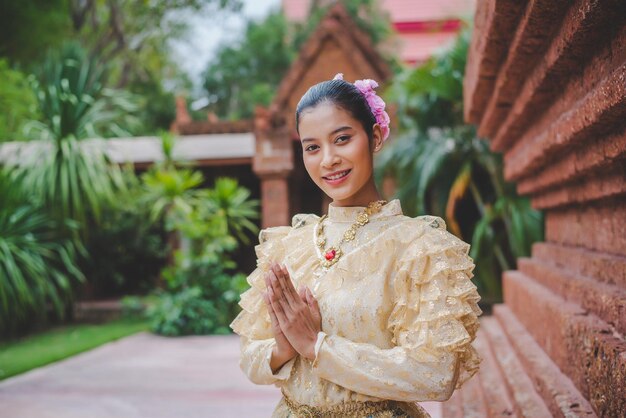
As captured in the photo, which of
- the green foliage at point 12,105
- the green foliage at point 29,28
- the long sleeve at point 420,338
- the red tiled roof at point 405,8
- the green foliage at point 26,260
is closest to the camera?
the long sleeve at point 420,338

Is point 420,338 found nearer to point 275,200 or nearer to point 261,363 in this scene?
point 261,363

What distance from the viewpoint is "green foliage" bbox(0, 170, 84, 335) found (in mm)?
6828

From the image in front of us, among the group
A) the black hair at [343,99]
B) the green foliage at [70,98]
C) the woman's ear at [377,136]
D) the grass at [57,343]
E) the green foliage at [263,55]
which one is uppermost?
the green foliage at [263,55]

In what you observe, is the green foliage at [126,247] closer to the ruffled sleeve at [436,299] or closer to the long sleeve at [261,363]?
the long sleeve at [261,363]

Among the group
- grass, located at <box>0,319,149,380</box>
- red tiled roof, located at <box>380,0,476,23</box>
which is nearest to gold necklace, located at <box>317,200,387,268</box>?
grass, located at <box>0,319,149,380</box>

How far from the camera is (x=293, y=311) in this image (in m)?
1.46

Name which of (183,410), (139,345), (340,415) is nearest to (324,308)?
(340,415)

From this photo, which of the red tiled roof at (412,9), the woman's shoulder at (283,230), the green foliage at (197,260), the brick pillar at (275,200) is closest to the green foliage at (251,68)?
the red tiled roof at (412,9)

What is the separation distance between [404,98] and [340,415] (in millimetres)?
6729

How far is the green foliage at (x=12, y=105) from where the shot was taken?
8.62 metres

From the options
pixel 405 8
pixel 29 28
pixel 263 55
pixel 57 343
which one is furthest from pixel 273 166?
pixel 405 8

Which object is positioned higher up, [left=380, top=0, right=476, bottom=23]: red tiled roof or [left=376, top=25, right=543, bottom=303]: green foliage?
[left=380, top=0, right=476, bottom=23]: red tiled roof

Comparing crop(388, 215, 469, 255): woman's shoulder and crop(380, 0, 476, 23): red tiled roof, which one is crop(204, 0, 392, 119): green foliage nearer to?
crop(380, 0, 476, 23): red tiled roof

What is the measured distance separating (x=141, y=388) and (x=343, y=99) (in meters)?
3.94
